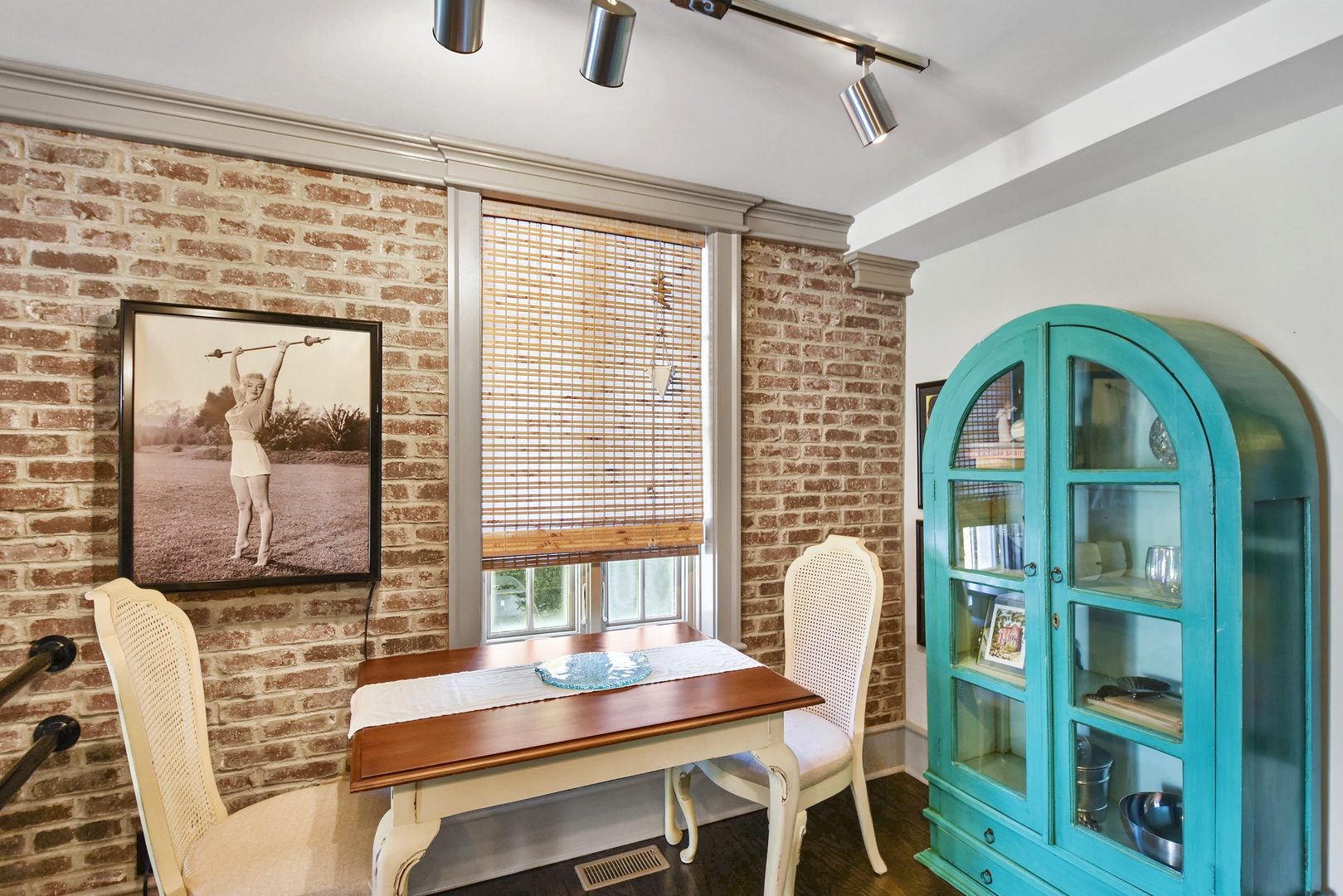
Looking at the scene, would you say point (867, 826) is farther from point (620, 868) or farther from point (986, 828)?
point (620, 868)

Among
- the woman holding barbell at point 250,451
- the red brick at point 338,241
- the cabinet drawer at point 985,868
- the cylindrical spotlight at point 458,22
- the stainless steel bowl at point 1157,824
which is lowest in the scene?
the cabinet drawer at point 985,868

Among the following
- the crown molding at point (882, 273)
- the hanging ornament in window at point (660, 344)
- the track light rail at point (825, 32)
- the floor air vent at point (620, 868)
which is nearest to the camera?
the track light rail at point (825, 32)

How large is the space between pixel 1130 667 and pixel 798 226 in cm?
208

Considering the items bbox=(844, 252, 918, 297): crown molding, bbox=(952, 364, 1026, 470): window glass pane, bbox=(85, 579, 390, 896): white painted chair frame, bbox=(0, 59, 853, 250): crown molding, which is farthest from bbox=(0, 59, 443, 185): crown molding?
bbox=(952, 364, 1026, 470): window glass pane

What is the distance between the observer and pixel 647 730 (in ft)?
5.21

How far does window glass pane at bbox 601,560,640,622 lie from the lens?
2.76 meters

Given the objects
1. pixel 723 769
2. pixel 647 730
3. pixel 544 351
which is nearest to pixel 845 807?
pixel 723 769

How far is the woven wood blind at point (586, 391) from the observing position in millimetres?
2461

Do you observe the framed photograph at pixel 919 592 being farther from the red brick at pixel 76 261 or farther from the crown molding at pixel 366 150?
the red brick at pixel 76 261

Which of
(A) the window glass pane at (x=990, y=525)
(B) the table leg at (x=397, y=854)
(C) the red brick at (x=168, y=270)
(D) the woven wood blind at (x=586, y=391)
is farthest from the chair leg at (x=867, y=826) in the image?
(C) the red brick at (x=168, y=270)

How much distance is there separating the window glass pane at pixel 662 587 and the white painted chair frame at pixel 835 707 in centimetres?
52

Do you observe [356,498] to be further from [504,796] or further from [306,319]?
[504,796]

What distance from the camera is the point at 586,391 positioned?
8.57ft

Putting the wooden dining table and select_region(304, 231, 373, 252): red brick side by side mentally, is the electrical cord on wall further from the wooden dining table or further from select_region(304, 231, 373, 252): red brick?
select_region(304, 231, 373, 252): red brick
